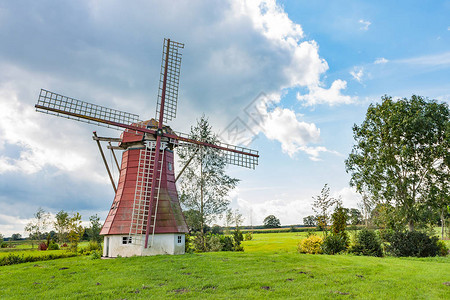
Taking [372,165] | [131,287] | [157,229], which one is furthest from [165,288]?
[372,165]

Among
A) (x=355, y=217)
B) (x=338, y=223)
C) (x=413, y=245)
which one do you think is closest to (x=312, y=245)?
(x=338, y=223)

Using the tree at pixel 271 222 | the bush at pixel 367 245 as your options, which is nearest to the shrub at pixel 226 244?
the bush at pixel 367 245

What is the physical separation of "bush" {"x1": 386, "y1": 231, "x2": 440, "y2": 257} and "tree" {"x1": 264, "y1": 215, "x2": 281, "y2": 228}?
104650 mm

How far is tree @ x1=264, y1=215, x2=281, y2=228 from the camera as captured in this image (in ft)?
429

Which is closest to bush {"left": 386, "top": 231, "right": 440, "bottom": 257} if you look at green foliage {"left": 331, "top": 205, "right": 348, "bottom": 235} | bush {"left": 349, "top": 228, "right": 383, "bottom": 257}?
bush {"left": 349, "top": 228, "right": 383, "bottom": 257}

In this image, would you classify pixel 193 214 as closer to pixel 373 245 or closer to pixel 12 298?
pixel 373 245

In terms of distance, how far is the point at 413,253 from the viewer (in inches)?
1088

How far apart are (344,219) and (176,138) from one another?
62.7 feet

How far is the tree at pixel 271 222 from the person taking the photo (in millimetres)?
130750

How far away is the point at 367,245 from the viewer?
94.4 feet

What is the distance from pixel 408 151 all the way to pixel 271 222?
347ft

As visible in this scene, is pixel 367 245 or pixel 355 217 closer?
pixel 367 245

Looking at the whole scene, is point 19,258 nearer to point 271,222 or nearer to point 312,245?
point 312,245

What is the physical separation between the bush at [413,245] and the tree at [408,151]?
3893 mm
